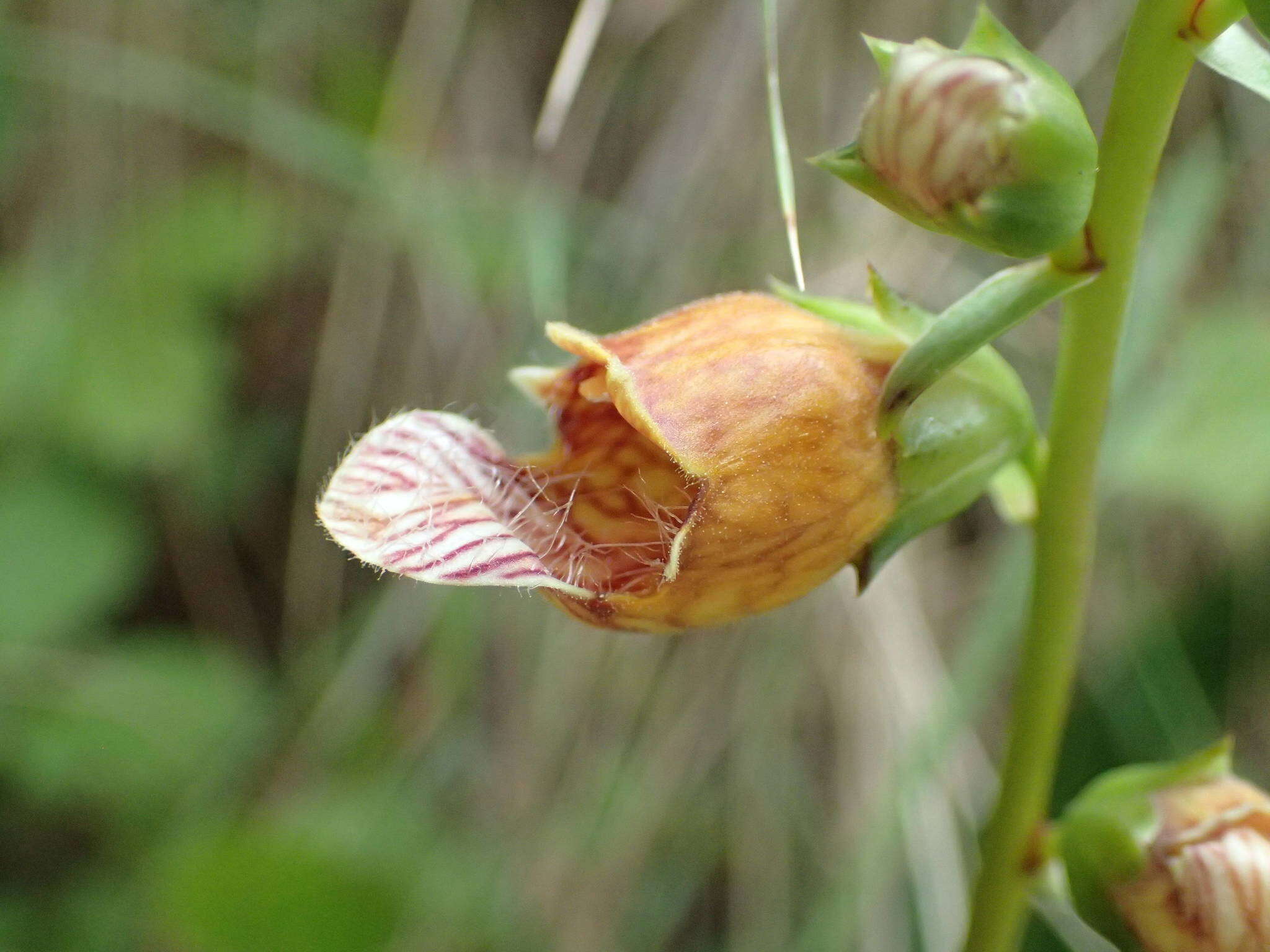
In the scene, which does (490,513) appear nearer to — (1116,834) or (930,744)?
(1116,834)

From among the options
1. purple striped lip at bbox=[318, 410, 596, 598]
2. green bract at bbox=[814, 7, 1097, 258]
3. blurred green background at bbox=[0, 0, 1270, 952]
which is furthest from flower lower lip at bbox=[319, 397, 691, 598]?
blurred green background at bbox=[0, 0, 1270, 952]

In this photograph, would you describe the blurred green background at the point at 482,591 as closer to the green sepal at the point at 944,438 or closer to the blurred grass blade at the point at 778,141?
the blurred grass blade at the point at 778,141

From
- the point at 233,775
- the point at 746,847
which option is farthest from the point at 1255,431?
the point at 233,775

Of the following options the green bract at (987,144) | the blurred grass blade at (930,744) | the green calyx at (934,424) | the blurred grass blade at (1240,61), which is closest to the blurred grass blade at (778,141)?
the green calyx at (934,424)

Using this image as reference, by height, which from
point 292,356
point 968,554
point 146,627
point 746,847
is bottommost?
point 146,627

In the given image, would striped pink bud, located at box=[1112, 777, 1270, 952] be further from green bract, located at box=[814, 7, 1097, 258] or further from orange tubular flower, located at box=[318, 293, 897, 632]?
green bract, located at box=[814, 7, 1097, 258]

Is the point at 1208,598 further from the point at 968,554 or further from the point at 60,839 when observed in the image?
the point at 60,839
